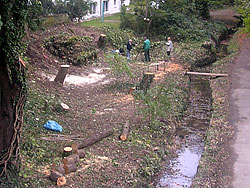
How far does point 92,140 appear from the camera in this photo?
429 inches

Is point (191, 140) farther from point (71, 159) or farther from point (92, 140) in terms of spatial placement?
point (71, 159)

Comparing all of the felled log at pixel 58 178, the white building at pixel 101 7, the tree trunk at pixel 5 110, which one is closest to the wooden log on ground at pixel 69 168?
the felled log at pixel 58 178

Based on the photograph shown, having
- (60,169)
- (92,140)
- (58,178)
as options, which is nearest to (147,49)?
(92,140)

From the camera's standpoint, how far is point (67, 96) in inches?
597

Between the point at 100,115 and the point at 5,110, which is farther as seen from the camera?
the point at 100,115

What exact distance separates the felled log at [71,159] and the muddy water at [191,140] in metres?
2.40

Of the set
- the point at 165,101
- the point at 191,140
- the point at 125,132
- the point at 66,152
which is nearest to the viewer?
the point at 66,152

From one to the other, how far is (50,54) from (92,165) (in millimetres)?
11686

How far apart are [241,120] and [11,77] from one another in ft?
30.7

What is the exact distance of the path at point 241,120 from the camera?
10031mm

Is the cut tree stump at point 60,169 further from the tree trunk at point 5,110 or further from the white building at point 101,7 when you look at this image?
the white building at point 101,7

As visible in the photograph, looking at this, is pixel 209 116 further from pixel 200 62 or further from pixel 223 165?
pixel 200 62

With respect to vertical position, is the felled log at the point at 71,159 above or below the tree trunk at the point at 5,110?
below

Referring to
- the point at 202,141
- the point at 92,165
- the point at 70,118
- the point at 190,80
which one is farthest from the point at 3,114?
the point at 190,80
